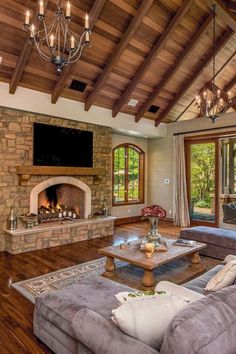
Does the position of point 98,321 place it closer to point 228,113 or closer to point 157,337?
point 157,337

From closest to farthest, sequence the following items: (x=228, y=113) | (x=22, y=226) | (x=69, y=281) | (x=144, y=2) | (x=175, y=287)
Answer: (x=175, y=287), (x=69, y=281), (x=144, y=2), (x=22, y=226), (x=228, y=113)

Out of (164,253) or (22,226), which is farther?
(22,226)

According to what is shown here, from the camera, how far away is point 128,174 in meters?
8.58

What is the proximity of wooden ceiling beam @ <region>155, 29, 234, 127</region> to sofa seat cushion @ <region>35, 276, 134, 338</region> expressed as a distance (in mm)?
5604

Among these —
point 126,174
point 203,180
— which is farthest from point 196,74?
point 126,174

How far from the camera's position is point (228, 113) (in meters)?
6.88

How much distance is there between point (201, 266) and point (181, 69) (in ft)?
14.9

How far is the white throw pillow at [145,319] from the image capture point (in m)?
1.42

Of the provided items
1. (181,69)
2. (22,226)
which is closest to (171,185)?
(181,69)

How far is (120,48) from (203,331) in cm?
496

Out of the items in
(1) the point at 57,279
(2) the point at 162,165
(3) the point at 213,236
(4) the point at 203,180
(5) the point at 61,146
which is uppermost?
(5) the point at 61,146

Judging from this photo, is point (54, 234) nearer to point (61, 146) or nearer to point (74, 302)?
point (61, 146)

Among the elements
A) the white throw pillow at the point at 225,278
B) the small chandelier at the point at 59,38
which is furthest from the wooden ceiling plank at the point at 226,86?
the white throw pillow at the point at 225,278

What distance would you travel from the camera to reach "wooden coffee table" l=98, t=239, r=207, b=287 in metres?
3.32
